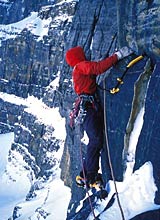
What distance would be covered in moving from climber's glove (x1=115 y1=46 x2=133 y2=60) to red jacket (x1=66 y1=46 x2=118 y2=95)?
21 centimetres

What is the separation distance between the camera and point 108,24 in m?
21.8

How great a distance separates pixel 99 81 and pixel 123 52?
4.83 meters

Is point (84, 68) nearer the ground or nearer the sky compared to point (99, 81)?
nearer the sky

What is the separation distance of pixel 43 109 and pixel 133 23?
55.4 meters

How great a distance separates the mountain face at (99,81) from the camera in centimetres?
1005

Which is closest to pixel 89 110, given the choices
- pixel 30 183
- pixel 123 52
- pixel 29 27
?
pixel 123 52

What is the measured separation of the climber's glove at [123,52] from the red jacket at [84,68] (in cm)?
21

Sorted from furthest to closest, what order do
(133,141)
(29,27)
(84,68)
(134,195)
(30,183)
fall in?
(29,27) → (30,183) → (133,141) → (84,68) → (134,195)

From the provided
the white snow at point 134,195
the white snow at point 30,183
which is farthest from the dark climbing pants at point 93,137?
the white snow at point 30,183

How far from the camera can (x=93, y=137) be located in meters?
10.0

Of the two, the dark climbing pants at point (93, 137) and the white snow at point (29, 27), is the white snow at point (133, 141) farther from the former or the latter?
the white snow at point (29, 27)

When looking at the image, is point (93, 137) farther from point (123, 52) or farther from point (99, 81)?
point (99, 81)

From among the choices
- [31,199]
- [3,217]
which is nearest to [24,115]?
[3,217]

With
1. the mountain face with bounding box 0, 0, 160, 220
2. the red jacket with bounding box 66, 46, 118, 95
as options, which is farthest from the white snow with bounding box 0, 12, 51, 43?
the red jacket with bounding box 66, 46, 118, 95
